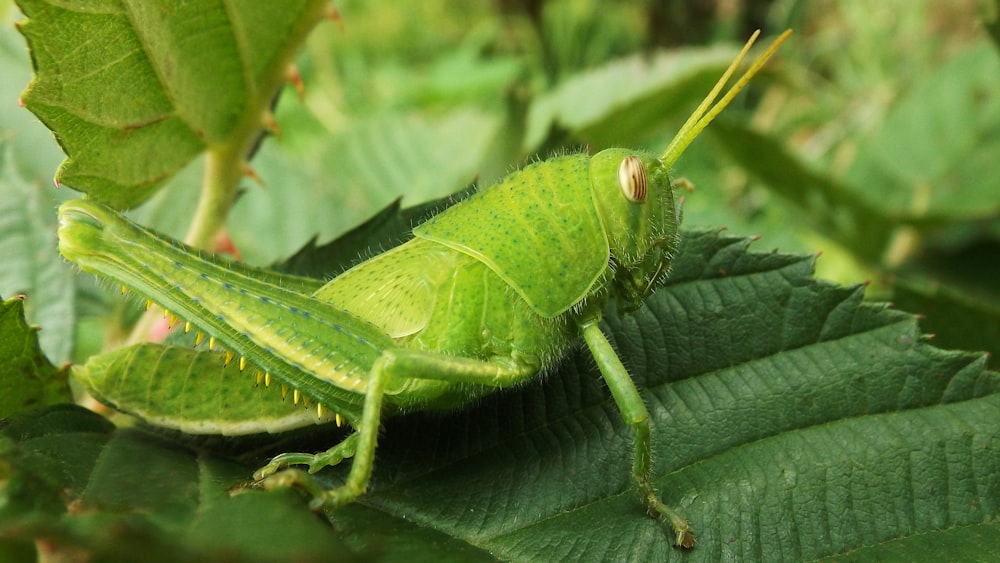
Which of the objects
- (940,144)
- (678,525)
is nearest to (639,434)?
(678,525)

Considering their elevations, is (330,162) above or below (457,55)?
below

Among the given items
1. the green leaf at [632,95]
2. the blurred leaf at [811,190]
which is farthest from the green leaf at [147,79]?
the blurred leaf at [811,190]

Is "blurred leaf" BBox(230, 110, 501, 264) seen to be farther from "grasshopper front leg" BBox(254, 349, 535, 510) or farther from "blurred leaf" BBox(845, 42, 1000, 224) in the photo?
"blurred leaf" BBox(845, 42, 1000, 224)

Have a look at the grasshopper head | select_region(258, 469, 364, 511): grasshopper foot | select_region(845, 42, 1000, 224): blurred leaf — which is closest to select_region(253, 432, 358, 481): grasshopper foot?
select_region(258, 469, 364, 511): grasshopper foot

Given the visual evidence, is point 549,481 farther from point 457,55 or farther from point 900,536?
point 457,55

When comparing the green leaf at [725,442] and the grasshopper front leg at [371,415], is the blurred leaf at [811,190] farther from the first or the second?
the grasshopper front leg at [371,415]

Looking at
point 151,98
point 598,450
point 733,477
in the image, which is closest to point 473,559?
point 598,450

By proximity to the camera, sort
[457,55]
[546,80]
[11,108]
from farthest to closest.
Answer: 1. [457,55]
2. [546,80]
3. [11,108]
